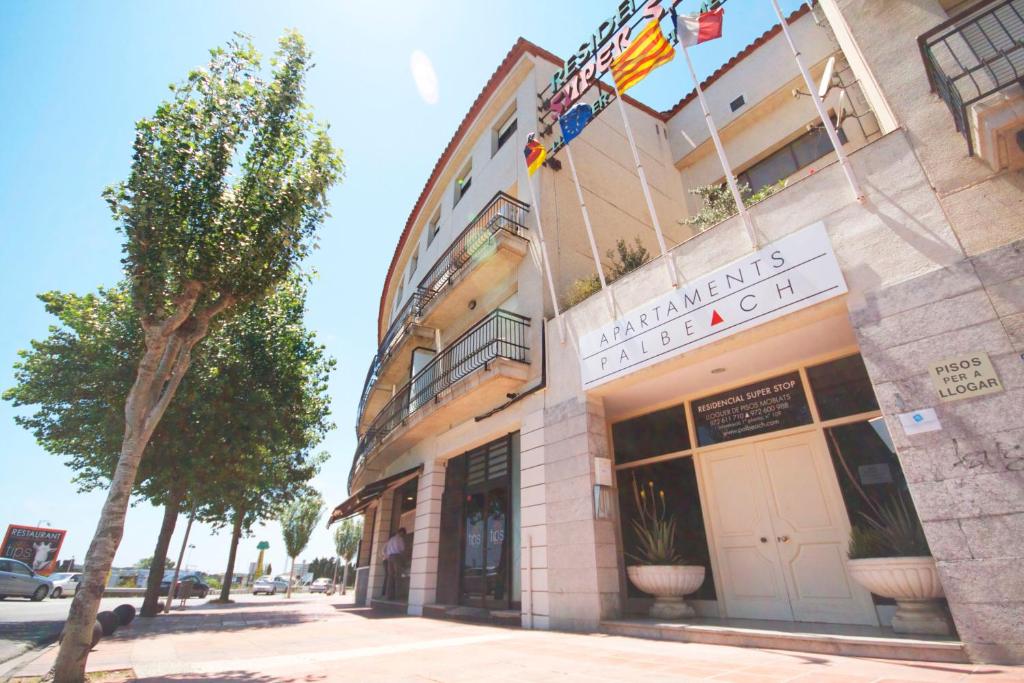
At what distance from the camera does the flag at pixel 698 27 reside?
6.96 m

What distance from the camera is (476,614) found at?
28.3 ft

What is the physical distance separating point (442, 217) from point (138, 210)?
11.0 meters

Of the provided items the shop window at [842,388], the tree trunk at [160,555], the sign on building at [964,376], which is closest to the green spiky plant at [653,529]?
the shop window at [842,388]

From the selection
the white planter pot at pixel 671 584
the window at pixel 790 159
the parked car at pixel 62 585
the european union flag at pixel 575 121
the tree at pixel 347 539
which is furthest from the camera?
the tree at pixel 347 539

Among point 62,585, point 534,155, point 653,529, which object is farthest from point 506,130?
point 62,585

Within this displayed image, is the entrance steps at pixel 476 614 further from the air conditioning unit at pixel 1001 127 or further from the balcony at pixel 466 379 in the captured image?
the air conditioning unit at pixel 1001 127

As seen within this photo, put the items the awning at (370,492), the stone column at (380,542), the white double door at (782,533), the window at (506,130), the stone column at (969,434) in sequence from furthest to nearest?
the stone column at (380,542), the window at (506,130), the awning at (370,492), the white double door at (782,533), the stone column at (969,434)

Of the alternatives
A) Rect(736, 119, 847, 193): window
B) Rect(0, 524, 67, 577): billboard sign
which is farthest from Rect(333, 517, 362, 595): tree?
Rect(736, 119, 847, 193): window

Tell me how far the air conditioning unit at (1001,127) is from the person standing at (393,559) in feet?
46.9

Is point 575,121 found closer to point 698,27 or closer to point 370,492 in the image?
point 698,27

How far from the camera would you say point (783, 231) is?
5.63 meters

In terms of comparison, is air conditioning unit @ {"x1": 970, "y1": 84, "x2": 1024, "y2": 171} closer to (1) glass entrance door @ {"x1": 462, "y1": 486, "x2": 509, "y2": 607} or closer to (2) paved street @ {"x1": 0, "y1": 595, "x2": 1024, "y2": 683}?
(2) paved street @ {"x1": 0, "y1": 595, "x2": 1024, "y2": 683}

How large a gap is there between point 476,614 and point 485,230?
324 inches

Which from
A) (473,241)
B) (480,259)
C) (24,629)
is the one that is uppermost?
(473,241)
